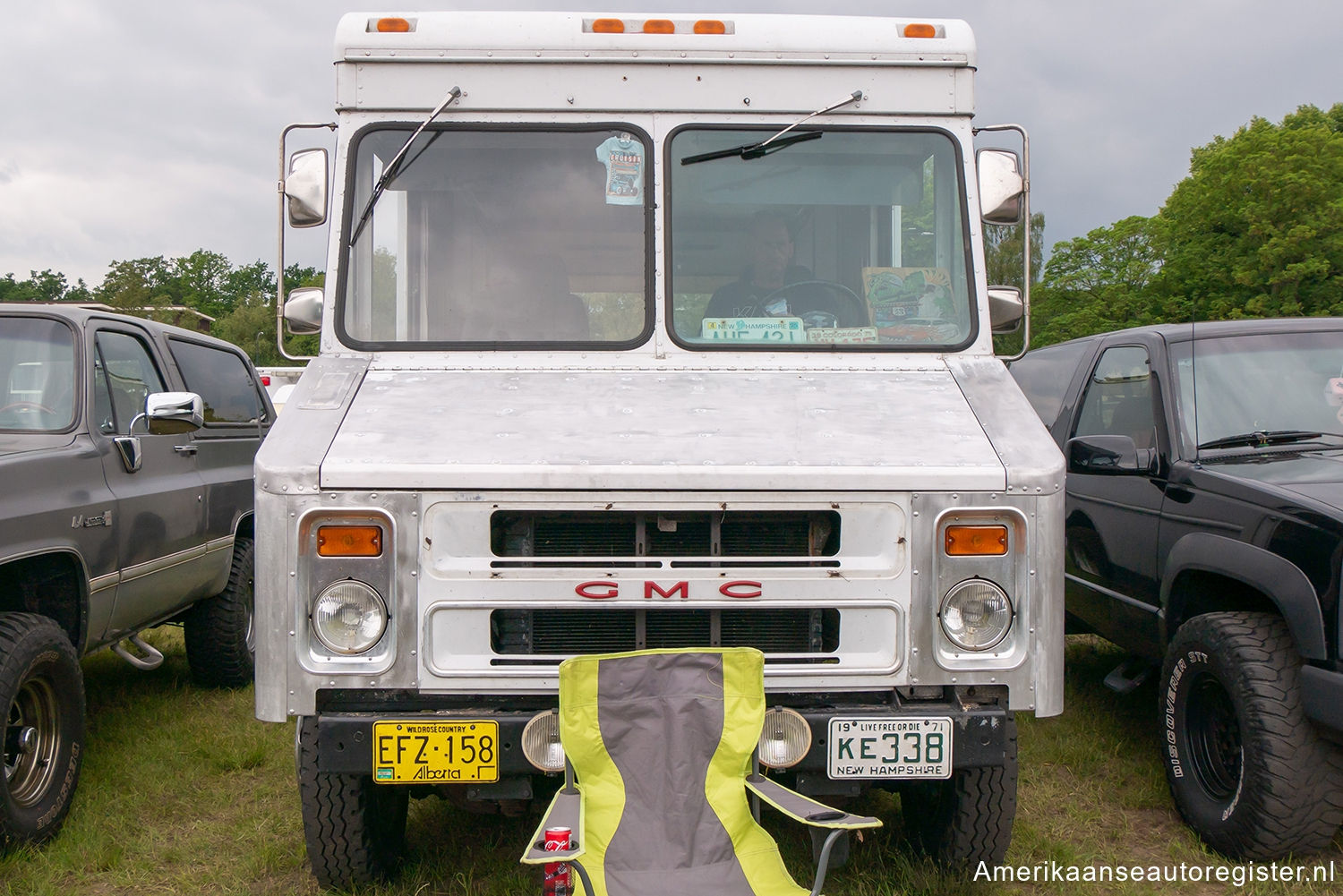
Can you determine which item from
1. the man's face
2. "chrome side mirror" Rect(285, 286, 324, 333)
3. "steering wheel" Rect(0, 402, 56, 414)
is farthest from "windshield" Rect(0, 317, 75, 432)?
the man's face

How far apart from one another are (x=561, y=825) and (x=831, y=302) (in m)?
2.11

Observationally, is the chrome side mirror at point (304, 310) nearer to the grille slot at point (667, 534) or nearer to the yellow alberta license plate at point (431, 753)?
the grille slot at point (667, 534)

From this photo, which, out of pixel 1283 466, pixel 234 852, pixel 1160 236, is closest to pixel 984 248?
pixel 1283 466

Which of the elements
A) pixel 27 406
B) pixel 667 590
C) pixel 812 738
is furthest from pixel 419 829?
pixel 27 406

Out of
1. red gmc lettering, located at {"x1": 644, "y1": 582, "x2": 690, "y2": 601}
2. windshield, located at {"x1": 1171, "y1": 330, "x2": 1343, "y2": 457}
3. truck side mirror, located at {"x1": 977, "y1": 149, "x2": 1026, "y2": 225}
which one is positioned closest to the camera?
red gmc lettering, located at {"x1": 644, "y1": 582, "x2": 690, "y2": 601}

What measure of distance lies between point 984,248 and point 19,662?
3.74m

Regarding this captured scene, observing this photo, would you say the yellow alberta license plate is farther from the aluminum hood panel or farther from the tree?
the tree

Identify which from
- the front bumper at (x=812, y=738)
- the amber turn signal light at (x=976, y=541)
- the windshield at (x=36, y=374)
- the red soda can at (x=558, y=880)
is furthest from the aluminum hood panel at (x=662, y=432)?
the windshield at (x=36, y=374)

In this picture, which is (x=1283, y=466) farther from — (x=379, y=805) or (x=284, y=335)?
(x=284, y=335)

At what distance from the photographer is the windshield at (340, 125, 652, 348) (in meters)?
3.79

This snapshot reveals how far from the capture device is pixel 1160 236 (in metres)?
36.4

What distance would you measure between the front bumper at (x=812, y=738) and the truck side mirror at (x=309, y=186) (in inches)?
73.3

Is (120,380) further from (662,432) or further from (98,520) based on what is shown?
(662,432)

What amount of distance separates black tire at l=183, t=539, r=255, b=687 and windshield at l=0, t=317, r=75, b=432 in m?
1.67
